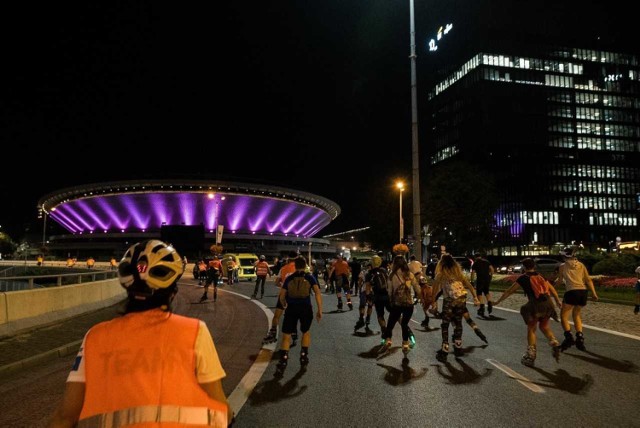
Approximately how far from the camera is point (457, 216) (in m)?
56.8

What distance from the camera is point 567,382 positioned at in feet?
22.6

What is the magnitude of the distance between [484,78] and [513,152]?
16791 mm

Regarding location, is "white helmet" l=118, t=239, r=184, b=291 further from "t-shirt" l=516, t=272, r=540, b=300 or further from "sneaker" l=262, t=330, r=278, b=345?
"sneaker" l=262, t=330, r=278, b=345

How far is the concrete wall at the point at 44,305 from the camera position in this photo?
10.8m

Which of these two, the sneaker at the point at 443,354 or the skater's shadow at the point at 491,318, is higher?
the sneaker at the point at 443,354

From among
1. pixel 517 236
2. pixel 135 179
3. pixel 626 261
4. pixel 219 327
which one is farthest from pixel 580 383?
pixel 135 179

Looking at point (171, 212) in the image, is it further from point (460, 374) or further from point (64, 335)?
point (460, 374)

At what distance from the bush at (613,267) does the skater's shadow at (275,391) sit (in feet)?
88.5

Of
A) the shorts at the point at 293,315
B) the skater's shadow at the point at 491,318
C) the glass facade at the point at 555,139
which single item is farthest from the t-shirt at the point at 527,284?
the glass facade at the point at 555,139

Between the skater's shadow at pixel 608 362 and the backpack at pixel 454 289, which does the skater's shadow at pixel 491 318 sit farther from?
the backpack at pixel 454 289

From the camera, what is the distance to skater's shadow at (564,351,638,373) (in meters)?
7.79

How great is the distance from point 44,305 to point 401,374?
10.0 metres

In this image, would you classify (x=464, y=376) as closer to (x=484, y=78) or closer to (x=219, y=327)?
(x=219, y=327)

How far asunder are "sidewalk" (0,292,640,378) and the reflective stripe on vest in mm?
3529
